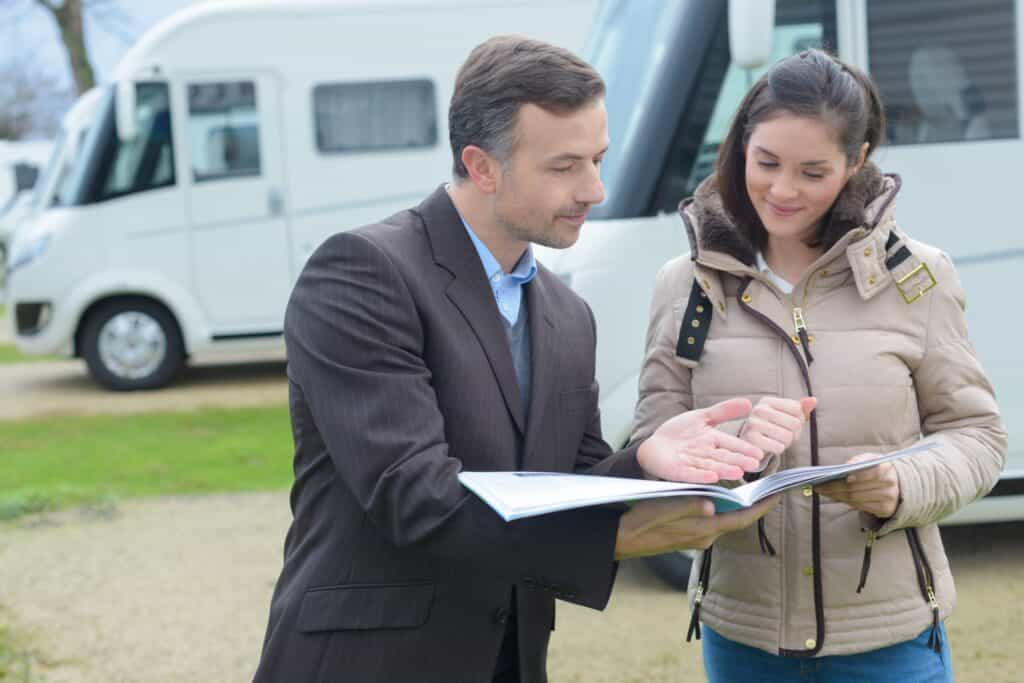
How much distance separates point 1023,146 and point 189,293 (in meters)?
7.83

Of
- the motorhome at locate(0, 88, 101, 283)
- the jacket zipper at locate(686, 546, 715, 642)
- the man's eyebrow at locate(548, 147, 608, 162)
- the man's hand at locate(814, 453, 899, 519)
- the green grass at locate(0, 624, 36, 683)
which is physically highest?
the man's eyebrow at locate(548, 147, 608, 162)

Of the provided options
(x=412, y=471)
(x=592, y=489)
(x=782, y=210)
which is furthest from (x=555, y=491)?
(x=782, y=210)

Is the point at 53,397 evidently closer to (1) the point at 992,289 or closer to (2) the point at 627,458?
(1) the point at 992,289

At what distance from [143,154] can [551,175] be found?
368 inches

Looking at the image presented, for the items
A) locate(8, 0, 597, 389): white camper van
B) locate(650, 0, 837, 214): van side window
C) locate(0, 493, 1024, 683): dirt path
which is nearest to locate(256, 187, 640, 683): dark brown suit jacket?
locate(0, 493, 1024, 683): dirt path

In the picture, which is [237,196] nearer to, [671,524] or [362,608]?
[362,608]

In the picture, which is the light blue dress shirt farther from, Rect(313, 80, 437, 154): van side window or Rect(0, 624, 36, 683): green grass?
Rect(313, 80, 437, 154): van side window

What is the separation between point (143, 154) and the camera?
10758mm

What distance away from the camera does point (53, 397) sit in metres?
11.2

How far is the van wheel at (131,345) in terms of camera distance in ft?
36.1

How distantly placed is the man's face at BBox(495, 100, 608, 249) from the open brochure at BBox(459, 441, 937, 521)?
43cm

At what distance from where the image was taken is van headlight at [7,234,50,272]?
1088 cm

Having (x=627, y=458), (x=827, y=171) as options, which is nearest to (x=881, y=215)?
(x=827, y=171)

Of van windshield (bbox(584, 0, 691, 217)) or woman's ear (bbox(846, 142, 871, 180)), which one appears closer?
woman's ear (bbox(846, 142, 871, 180))
